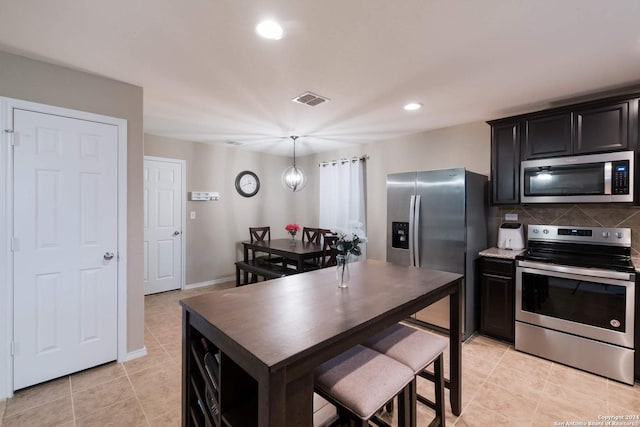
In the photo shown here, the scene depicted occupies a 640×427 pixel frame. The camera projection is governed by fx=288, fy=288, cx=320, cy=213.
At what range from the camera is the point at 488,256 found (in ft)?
9.77

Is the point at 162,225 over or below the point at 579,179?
below

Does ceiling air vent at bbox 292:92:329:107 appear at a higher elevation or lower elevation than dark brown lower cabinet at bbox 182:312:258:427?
higher

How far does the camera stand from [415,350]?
1583 millimetres

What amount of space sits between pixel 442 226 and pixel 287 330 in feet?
8.06

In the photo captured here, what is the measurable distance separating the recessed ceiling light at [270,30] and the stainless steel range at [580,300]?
286 cm

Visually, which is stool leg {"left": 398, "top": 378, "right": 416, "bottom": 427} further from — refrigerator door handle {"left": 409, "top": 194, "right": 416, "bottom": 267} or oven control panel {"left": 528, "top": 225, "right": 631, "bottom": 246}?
oven control panel {"left": 528, "top": 225, "right": 631, "bottom": 246}

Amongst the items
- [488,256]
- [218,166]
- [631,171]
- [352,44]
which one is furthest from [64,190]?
[631,171]

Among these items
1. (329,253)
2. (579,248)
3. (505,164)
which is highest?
(505,164)

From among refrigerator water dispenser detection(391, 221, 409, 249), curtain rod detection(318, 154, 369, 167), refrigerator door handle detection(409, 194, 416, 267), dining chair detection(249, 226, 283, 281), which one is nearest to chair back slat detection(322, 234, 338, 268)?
refrigerator water dispenser detection(391, 221, 409, 249)

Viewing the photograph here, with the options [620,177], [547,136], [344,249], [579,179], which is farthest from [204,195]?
[620,177]

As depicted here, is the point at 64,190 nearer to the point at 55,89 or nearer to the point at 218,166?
the point at 55,89

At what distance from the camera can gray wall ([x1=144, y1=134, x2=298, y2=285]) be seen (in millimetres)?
4758

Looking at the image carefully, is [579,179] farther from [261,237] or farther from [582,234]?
[261,237]

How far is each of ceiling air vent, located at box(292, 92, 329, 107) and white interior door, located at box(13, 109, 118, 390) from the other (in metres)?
1.67
